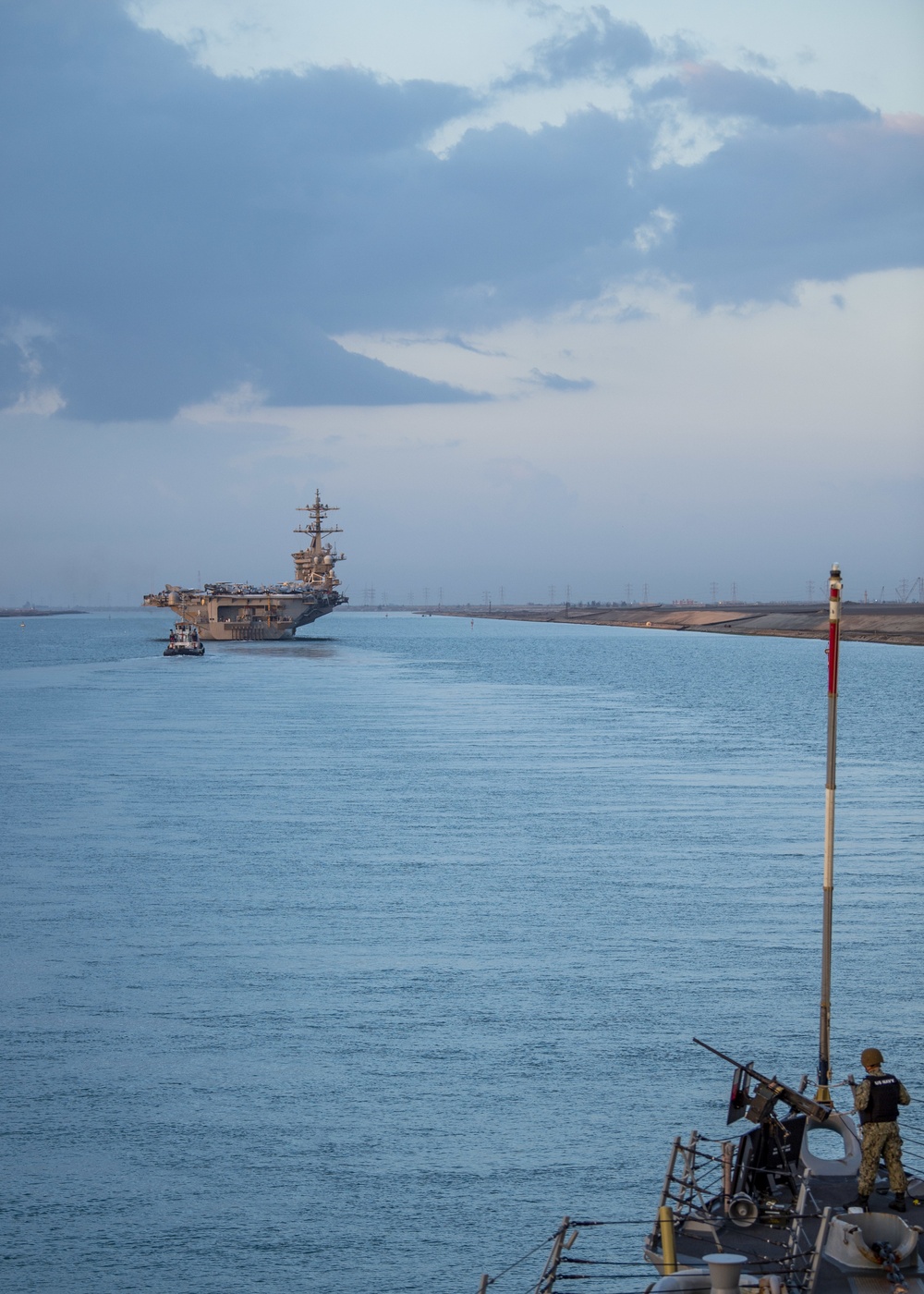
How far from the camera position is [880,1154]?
14.9m

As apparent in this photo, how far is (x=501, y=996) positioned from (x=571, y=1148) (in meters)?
7.24

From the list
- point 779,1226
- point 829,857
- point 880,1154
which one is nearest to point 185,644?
point 829,857

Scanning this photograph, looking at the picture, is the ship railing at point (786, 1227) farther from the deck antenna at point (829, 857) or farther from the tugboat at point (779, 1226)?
the deck antenna at point (829, 857)

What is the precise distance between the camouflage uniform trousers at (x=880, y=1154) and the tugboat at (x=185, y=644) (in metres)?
166

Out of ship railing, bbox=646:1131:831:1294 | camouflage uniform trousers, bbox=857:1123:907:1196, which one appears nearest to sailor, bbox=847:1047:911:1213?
camouflage uniform trousers, bbox=857:1123:907:1196

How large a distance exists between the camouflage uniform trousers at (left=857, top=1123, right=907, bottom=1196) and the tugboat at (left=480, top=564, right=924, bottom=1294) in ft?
0.61

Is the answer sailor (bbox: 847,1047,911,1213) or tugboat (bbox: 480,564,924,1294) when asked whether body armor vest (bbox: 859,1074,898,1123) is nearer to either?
sailor (bbox: 847,1047,911,1213)

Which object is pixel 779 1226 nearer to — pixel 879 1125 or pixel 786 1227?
pixel 786 1227

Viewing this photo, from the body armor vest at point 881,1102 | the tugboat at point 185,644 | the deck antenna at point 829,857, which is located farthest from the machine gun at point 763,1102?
the tugboat at point 185,644

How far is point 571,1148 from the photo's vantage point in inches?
790

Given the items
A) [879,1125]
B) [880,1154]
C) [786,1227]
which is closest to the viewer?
[879,1125]

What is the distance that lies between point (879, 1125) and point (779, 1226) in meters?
1.66

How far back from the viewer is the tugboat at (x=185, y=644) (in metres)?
176

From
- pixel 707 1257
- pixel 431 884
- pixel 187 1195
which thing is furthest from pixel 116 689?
pixel 707 1257
